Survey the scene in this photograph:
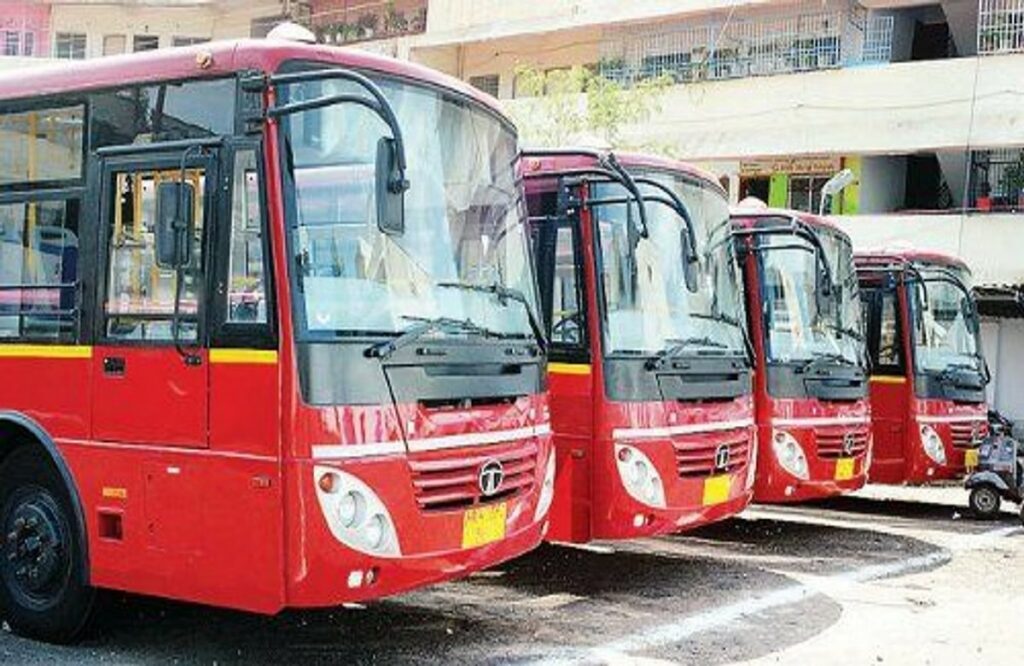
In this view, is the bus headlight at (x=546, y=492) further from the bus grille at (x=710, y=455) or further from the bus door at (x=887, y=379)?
the bus door at (x=887, y=379)

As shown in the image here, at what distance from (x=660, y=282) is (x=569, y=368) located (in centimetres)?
88

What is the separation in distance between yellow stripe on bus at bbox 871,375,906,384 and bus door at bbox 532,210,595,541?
6.41 meters

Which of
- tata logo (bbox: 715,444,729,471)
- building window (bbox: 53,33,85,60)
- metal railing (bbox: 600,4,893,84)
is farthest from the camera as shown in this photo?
building window (bbox: 53,33,85,60)

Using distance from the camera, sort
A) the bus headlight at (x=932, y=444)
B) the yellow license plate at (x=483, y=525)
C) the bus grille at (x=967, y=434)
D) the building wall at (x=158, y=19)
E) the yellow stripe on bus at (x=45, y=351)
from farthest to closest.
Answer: the building wall at (x=158, y=19), the bus grille at (x=967, y=434), the bus headlight at (x=932, y=444), the yellow stripe on bus at (x=45, y=351), the yellow license plate at (x=483, y=525)

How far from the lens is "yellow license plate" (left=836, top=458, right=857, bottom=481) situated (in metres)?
12.0

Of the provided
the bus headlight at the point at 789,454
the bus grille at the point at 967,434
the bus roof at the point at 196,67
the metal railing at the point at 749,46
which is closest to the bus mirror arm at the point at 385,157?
the bus roof at the point at 196,67

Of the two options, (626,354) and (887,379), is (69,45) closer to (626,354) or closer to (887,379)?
(887,379)

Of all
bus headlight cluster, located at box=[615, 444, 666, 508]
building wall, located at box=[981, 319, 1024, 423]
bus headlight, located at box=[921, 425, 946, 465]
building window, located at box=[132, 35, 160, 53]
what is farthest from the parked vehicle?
building window, located at box=[132, 35, 160, 53]

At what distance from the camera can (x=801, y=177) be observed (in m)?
29.1

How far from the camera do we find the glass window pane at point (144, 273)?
682cm

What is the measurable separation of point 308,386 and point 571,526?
307 centimetres

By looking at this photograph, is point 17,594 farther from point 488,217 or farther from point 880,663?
point 880,663

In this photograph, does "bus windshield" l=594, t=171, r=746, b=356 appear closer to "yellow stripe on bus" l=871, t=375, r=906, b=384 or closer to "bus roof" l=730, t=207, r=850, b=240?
"bus roof" l=730, t=207, r=850, b=240

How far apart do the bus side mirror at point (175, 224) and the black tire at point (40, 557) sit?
1549 millimetres
